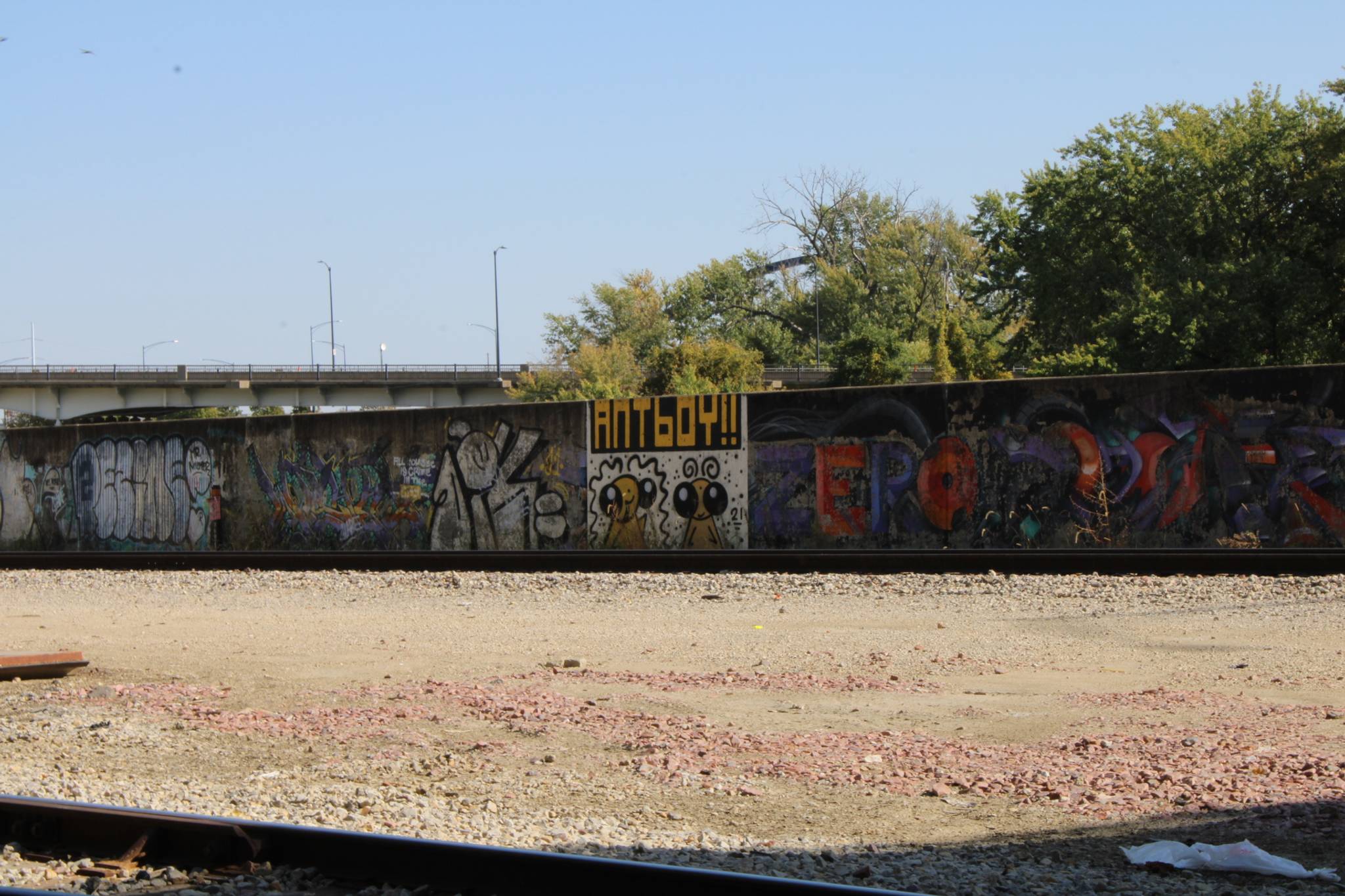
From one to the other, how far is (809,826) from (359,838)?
7.06 ft

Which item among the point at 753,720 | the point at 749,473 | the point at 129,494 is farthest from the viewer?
the point at 129,494

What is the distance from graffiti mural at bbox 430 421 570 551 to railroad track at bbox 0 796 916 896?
16.9m

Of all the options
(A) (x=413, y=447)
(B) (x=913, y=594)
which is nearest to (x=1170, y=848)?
(B) (x=913, y=594)

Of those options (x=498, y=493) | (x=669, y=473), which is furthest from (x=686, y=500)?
(x=498, y=493)

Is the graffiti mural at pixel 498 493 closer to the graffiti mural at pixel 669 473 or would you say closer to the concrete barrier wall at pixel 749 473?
the concrete barrier wall at pixel 749 473

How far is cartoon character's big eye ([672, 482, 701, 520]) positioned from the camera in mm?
21781

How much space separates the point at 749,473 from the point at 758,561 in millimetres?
3271

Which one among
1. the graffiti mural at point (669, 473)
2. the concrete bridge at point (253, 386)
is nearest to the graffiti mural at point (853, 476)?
the graffiti mural at point (669, 473)

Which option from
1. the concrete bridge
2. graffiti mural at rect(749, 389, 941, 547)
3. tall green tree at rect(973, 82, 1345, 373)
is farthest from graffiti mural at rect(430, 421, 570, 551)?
the concrete bridge

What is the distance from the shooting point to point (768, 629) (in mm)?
12992

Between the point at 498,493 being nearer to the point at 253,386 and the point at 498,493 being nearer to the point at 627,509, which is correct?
the point at 627,509

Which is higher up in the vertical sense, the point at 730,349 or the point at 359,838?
the point at 730,349

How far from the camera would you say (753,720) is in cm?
862

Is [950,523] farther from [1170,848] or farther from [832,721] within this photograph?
[1170,848]
